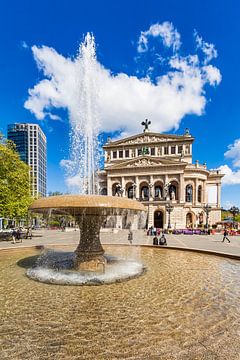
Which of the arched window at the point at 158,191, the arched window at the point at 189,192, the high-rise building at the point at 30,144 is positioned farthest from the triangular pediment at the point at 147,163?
the high-rise building at the point at 30,144

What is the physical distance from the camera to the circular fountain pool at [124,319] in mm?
3840

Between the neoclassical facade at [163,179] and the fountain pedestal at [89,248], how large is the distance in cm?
4005

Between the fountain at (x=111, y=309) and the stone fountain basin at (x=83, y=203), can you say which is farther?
the stone fountain basin at (x=83, y=203)

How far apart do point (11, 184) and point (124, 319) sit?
852 inches

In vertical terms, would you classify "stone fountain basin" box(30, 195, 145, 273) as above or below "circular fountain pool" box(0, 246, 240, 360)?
above

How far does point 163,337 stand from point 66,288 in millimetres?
3893

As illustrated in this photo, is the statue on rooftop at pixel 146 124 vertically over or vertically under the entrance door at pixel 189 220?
over

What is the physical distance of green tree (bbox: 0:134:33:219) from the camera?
72.7ft

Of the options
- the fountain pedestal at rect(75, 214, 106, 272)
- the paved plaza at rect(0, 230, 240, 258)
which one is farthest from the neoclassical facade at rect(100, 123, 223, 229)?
the fountain pedestal at rect(75, 214, 106, 272)

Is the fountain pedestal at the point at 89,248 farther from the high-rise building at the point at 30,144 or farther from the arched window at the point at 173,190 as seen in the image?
the high-rise building at the point at 30,144

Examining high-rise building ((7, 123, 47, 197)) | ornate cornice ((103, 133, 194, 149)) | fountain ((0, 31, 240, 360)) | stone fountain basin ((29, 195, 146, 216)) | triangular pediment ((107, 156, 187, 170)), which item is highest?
high-rise building ((7, 123, 47, 197))

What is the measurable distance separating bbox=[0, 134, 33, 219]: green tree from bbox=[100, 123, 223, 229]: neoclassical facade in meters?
30.1

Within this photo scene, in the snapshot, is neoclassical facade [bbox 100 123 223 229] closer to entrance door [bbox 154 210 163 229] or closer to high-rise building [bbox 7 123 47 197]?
entrance door [bbox 154 210 163 229]

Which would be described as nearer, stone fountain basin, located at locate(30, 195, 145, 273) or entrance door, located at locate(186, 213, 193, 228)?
stone fountain basin, located at locate(30, 195, 145, 273)
